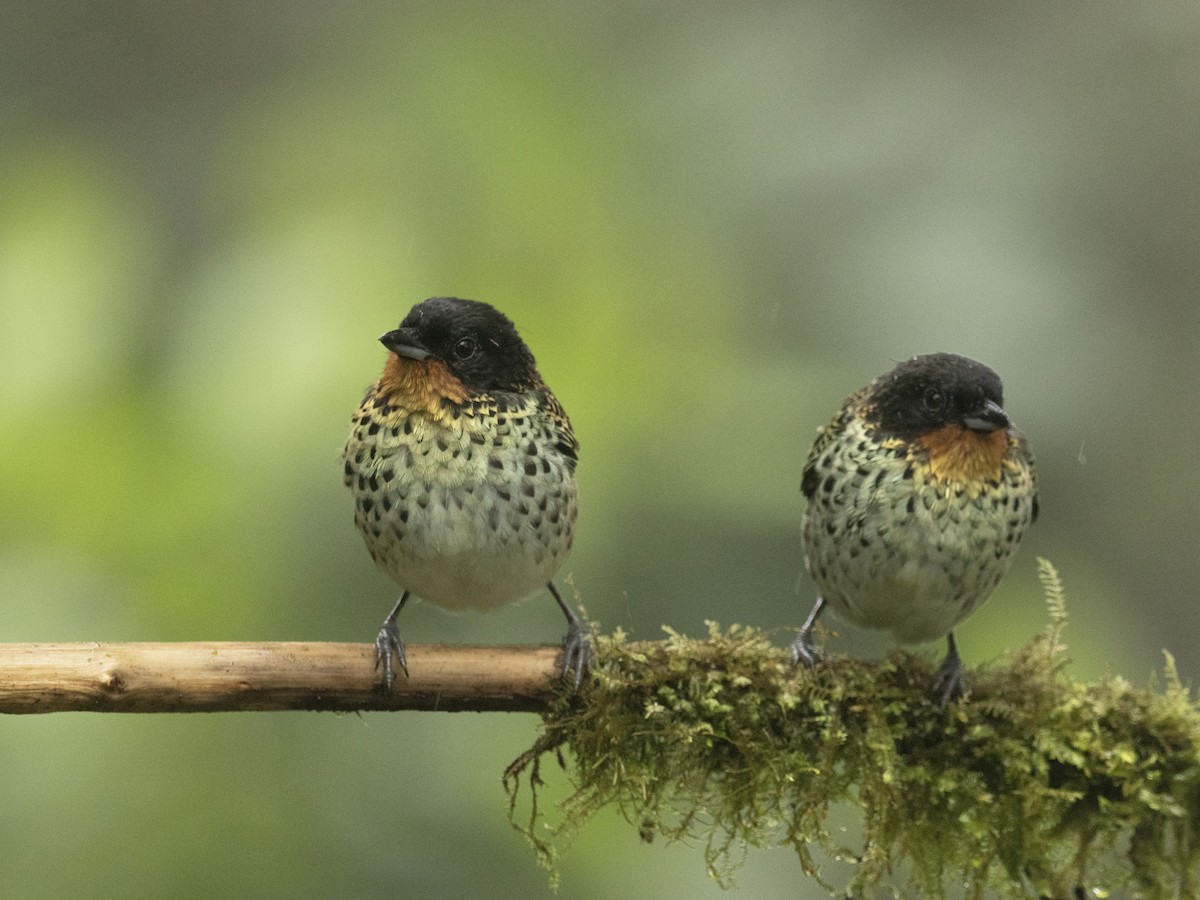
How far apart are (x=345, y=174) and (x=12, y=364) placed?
130 centimetres

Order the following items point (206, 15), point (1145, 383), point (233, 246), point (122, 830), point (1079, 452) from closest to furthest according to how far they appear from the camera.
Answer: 1. point (122, 830)
2. point (233, 246)
3. point (1079, 452)
4. point (1145, 383)
5. point (206, 15)

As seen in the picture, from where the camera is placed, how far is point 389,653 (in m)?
3.23

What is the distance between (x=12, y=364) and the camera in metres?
4.23

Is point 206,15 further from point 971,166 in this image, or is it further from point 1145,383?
point 1145,383

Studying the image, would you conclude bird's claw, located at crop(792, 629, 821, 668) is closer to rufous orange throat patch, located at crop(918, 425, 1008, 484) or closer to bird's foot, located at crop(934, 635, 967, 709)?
bird's foot, located at crop(934, 635, 967, 709)

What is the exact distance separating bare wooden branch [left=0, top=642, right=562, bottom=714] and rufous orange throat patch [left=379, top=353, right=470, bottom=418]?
0.65m

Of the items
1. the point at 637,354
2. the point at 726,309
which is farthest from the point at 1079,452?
the point at 637,354

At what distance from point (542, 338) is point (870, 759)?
5.47 feet

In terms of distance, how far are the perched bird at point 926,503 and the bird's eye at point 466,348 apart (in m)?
0.98

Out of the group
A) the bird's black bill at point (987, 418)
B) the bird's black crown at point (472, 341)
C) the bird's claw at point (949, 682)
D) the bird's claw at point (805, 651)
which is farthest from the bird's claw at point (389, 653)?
the bird's black bill at point (987, 418)

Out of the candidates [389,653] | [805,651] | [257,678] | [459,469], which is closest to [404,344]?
[459,469]

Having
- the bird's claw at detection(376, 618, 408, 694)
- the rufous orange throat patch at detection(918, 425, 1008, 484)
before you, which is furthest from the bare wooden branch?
the rufous orange throat patch at detection(918, 425, 1008, 484)

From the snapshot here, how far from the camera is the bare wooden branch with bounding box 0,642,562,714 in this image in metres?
3.01

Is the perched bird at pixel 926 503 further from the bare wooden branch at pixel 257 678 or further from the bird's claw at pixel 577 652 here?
the bare wooden branch at pixel 257 678
